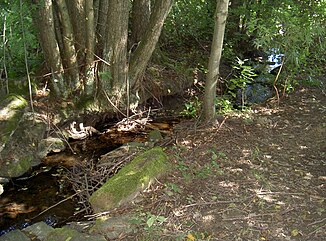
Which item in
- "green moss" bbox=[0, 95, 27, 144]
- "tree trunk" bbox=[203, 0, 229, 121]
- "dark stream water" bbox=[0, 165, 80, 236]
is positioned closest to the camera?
"dark stream water" bbox=[0, 165, 80, 236]

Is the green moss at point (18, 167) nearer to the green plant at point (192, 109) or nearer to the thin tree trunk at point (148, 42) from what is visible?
the thin tree trunk at point (148, 42)

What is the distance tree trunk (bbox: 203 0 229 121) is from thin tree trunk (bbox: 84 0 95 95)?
6.98 ft

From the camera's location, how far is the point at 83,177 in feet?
15.7

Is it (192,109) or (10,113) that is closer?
(10,113)

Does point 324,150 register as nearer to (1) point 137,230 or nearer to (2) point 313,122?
(2) point 313,122

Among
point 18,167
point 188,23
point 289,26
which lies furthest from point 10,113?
point 188,23

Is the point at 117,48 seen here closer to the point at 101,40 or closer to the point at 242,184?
the point at 101,40

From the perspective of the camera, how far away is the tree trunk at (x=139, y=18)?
23.5 feet

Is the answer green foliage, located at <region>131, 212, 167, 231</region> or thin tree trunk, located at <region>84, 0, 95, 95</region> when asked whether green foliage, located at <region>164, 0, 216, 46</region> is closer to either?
thin tree trunk, located at <region>84, 0, 95, 95</region>

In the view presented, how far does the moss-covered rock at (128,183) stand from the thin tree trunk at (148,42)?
265 cm

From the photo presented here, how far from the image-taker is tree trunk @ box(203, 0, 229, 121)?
4707 mm

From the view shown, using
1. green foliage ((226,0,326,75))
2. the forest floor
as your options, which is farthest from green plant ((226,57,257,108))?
the forest floor

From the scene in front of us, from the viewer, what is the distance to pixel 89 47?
5977 millimetres

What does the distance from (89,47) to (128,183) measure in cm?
296
